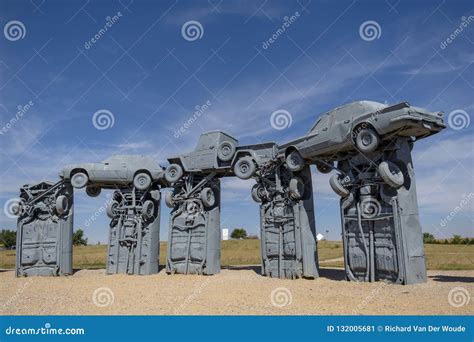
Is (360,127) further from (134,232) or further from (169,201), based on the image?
(134,232)

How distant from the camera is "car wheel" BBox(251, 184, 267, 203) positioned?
21.5 metres

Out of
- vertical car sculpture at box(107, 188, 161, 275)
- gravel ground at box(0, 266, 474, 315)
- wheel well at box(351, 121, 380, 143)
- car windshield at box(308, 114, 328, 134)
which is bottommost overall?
gravel ground at box(0, 266, 474, 315)

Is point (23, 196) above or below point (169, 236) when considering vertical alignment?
above

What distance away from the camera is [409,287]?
567 inches

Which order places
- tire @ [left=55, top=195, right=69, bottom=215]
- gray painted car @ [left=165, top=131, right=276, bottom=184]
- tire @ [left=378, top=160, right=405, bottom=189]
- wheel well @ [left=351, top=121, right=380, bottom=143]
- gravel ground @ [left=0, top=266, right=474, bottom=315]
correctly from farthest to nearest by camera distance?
1. tire @ [left=55, top=195, right=69, bottom=215]
2. gray painted car @ [left=165, top=131, right=276, bottom=184]
3. wheel well @ [left=351, top=121, right=380, bottom=143]
4. tire @ [left=378, top=160, right=405, bottom=189]
5. gravel ground @ [left=0, top=266, right=474, bottom=315]

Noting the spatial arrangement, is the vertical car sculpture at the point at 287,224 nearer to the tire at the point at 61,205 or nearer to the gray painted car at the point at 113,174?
the gray painted car at the point at 113,174

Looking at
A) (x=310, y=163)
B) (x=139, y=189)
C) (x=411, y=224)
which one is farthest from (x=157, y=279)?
(x=411, y=224)

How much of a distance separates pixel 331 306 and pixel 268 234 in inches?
358

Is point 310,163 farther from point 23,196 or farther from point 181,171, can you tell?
point 23,196

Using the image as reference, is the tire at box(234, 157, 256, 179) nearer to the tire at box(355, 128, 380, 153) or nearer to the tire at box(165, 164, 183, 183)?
the tire at box(165, 164, 183, 183)

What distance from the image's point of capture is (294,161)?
64.3ft

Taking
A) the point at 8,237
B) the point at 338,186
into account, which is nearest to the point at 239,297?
the point at 338,186

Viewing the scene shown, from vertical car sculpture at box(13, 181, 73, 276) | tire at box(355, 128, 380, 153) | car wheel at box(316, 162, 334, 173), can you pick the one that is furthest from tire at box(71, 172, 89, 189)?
tire at box(355, 128, 380, 153)

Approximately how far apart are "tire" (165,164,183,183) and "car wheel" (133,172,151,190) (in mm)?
1225
